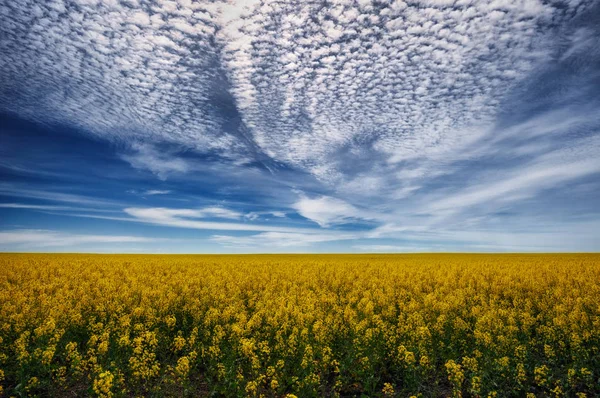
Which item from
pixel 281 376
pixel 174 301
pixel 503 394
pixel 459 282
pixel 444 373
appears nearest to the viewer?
pixel 503 394

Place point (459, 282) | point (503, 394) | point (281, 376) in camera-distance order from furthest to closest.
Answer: point (459, 282)
point (281, 376)
point (503, 394)

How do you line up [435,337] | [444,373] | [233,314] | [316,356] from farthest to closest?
[233,314] → [435,337] → [316,356] → [444,373]

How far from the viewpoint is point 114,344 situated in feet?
35.4

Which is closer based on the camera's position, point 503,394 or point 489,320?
point 503,394

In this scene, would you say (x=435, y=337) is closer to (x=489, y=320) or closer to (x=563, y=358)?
(x=489, y=320)

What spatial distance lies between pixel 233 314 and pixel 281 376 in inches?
197

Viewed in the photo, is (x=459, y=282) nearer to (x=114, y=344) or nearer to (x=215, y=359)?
(x=215, y=359)

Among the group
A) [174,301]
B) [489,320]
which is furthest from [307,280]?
[489,320]

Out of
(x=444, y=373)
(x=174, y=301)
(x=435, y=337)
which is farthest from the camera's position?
(x=174, y=301)

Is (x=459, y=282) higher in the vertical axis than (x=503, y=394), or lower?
higher

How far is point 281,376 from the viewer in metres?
8.65

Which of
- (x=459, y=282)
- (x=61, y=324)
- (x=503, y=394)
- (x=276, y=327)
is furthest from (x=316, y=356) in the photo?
(x=459, y=282)

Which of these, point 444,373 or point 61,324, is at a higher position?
point 61,324

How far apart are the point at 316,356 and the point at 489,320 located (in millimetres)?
5978
